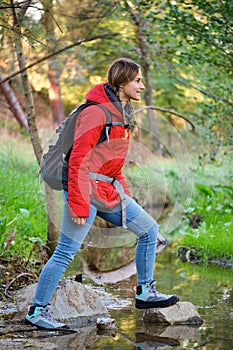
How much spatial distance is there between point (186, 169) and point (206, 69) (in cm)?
315

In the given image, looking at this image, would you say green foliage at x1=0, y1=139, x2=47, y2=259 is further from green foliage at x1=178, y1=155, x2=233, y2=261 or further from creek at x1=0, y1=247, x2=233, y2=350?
green foliage at x1=178, y1=155, x2=233, y2=261

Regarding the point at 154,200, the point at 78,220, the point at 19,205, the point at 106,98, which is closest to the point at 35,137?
the point at 19,205

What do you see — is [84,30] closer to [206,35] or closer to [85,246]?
[206,35]

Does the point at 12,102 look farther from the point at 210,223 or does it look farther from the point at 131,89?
the point at 131,89

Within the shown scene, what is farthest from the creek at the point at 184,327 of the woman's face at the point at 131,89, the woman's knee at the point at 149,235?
the woman's face at the point at 131,89

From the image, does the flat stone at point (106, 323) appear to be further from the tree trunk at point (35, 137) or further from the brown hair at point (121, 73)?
the tree trunk at point (35, 137)

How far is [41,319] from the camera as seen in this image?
4.94 m

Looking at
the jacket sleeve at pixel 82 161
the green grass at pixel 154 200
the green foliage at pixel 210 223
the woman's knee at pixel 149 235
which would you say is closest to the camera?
the jacket sleeve at pixel 82 161

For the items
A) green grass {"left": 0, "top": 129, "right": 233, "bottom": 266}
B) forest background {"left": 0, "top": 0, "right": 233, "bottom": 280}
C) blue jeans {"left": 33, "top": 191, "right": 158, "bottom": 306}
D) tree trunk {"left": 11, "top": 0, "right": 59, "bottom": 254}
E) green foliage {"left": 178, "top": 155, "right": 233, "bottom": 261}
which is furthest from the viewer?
green foliage {"left": 178, "top": 155, "right": 233, "bottom": 261}

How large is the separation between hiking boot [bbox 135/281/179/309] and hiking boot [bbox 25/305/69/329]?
665 mm

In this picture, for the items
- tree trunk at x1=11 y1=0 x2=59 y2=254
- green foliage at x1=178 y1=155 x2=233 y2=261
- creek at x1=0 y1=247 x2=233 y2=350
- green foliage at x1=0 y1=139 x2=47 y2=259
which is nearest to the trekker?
creek at x1=0 y1=247 x2=233 y2=350

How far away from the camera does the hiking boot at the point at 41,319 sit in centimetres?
493

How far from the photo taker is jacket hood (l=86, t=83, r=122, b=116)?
4918 mm

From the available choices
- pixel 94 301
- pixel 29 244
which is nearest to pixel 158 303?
pixel 94 301
